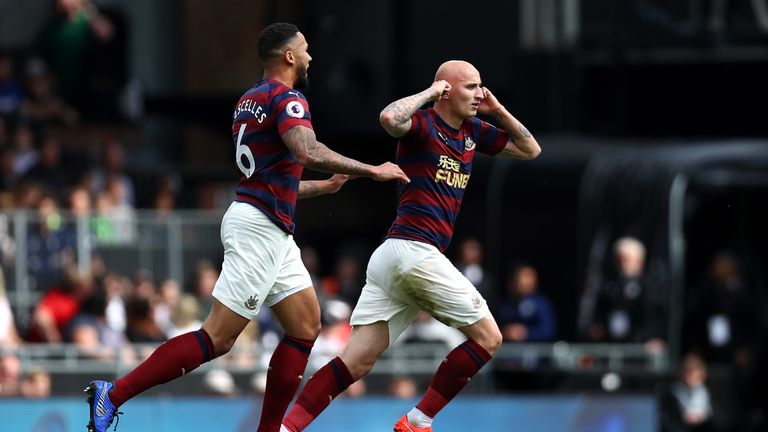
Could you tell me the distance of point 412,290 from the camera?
10766 mm

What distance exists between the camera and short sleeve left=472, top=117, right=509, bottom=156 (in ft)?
35.9

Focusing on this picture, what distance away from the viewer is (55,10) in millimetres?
22875

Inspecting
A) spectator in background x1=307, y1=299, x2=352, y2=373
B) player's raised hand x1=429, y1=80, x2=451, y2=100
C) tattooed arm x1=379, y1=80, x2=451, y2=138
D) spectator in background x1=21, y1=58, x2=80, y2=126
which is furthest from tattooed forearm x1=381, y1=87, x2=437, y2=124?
spectator in background x1=21, y1=58, x2=80, y2=126

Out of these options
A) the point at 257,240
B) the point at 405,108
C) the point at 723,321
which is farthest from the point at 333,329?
the point at 405,108

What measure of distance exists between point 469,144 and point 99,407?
8.25ft

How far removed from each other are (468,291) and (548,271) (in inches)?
364

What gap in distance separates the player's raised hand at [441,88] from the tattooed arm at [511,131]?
289 millimetres

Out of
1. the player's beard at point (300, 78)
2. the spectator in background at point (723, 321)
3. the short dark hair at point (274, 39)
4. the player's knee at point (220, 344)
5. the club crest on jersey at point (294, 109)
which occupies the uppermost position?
the short dark hair at point (274, 39)

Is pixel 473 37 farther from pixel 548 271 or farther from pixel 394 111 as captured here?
pixel 394 111

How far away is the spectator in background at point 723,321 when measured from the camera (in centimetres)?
1927

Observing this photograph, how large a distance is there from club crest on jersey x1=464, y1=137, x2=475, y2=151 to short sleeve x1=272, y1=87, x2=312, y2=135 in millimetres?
1035

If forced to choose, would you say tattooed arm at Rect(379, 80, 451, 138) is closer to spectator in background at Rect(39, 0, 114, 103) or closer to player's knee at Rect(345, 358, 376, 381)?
player's knee at Rect(345, 358, 376, 381)

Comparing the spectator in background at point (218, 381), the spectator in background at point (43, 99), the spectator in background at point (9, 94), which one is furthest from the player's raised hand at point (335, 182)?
the spectator in background at point (43, 99)

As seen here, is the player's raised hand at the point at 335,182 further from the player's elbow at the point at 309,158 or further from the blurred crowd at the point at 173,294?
the blurred crowd at the point at 173,294
